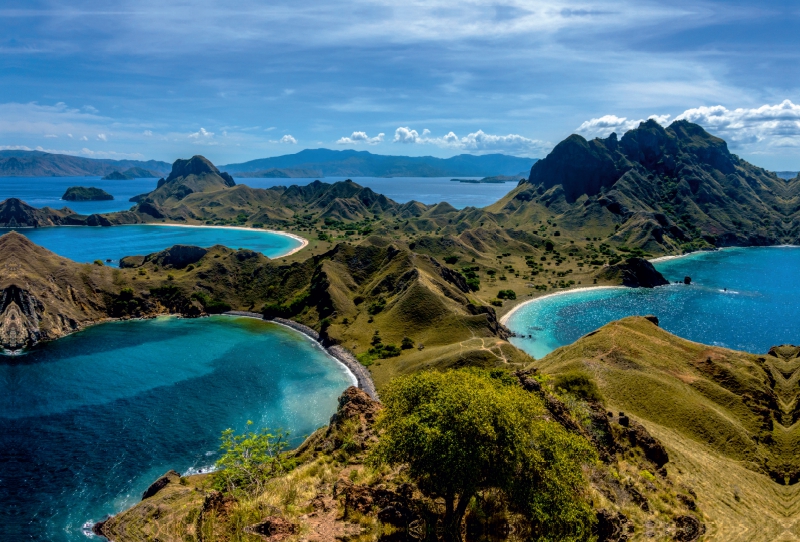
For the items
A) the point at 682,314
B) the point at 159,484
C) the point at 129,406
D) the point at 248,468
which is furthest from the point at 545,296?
the point at 248,468

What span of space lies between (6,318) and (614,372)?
14453cm

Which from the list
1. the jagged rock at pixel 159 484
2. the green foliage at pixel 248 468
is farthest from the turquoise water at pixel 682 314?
the jagged rock at pixel 159 484

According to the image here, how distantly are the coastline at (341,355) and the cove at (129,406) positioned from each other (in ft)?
7.75

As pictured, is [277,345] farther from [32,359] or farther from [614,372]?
[614,372]

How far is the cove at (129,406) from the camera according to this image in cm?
6162

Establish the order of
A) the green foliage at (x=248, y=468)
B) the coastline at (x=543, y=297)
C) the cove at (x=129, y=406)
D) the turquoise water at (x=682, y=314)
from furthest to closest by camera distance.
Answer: the coastline at (x=543, y=297)
the turquoise water at (x=682, y=314)
the cove at (x=129, y=406)
the green foliage at (x=248, y=468)

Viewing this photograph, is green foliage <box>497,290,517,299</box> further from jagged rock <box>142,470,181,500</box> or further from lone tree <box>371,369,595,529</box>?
lone tree <box>371,369,595,529</box>

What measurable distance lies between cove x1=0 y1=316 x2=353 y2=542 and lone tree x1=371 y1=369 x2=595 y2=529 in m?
50.1

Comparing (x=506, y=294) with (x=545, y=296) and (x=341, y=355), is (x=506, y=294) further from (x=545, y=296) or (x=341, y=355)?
(x=341, y=355)

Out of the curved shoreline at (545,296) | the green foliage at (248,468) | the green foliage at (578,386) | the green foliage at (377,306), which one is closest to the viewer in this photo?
the green foliage at (248,468)

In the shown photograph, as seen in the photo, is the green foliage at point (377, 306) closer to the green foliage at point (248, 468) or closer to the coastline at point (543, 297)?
the coastline at point (543, 297)

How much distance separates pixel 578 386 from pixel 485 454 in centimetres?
4150

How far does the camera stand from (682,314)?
6427 inches

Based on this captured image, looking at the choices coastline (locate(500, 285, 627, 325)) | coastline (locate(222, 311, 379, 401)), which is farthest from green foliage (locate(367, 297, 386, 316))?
coastline (locate(500, 285, 627, 325))
